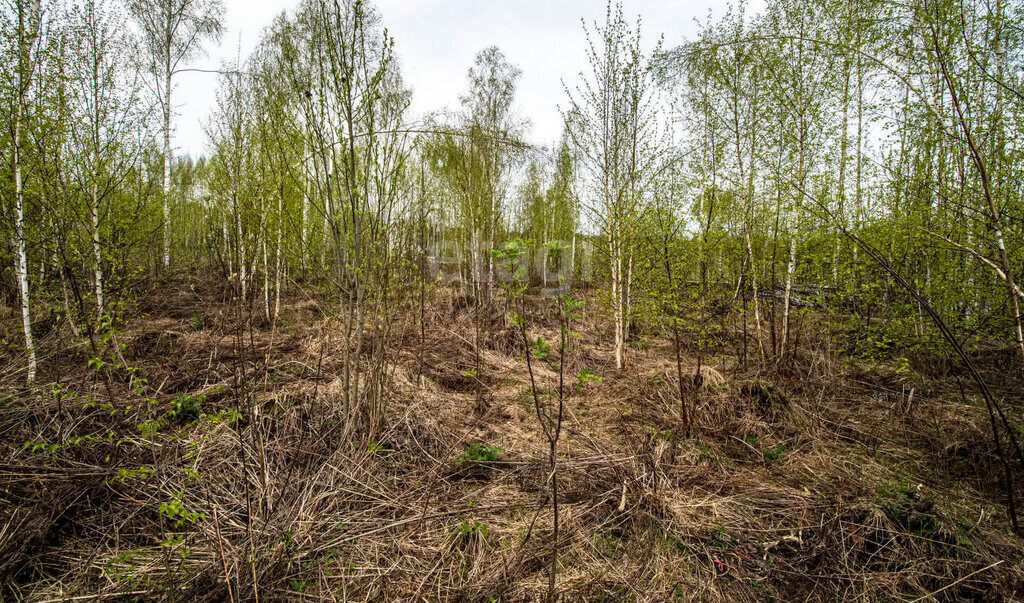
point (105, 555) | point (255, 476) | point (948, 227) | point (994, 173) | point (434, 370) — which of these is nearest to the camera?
point (105, 555)

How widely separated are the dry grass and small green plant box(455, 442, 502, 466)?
0.20ft

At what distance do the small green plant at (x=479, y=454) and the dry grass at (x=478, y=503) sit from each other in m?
0.06

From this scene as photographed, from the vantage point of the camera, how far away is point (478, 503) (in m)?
2.54

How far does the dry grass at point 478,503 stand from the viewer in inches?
74.7

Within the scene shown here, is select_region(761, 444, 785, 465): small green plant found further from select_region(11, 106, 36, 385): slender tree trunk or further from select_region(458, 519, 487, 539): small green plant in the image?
select_region(11, 106, 36, 385): slender tree trunk

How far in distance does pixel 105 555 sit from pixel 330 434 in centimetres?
134

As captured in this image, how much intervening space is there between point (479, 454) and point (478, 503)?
639 mm

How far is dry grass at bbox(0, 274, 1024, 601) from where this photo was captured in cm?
190

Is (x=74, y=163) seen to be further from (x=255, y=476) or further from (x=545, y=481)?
(x=545, y=481)

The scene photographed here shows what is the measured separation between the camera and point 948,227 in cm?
465

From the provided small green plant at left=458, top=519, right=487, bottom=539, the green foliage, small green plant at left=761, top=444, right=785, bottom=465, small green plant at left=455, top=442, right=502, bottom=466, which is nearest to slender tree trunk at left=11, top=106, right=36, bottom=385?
the green foliage

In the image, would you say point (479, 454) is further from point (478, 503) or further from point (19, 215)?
point (19, 215)

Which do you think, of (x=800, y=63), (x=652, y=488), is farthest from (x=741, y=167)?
(x=652, y=488)

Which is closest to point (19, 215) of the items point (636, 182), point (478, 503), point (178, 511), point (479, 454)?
point (178, 511)
